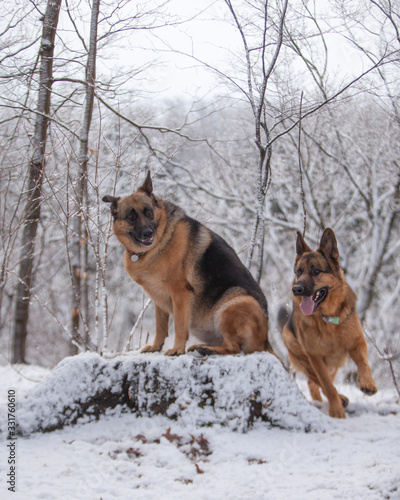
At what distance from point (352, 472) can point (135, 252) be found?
2519 millimetres

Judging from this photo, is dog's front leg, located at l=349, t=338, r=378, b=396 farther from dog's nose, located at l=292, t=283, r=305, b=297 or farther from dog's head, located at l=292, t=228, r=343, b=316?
dog's nose, located at l=292, t=283, r=305, b=297

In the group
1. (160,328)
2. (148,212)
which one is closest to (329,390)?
(160,328)

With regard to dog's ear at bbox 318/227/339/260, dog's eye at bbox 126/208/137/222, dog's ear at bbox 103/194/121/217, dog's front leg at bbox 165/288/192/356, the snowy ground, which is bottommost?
the snowy ground

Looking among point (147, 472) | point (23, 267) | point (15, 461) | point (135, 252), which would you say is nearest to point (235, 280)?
point (135, 252)

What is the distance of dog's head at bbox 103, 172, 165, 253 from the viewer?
389 cm

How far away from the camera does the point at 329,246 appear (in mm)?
4352

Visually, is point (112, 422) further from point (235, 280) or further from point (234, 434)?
point (235, 280)

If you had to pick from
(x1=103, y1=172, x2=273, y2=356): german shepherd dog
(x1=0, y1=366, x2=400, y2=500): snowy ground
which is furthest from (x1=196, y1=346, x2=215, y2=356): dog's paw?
(x1=0, y1=366, x2=400, y2=500): snowy ground

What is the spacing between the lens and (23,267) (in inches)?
314

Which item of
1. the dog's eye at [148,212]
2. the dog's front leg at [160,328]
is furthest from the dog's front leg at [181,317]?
the dog's eye at [148,212]

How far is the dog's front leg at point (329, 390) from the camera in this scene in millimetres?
4160

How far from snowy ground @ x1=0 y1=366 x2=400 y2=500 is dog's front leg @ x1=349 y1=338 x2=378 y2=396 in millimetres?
332

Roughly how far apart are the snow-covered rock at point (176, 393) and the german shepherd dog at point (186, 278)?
0.29 metres

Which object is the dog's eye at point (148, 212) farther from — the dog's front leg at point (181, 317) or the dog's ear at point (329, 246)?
the dog's ear at point (329, 246)
